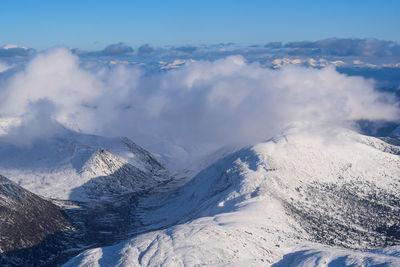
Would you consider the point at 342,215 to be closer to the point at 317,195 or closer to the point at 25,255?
the point at 317,195

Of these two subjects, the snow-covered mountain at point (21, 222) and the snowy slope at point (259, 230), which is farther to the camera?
the snow-covered mountain at point (21, 222)

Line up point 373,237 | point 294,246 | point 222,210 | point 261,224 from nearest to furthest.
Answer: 1. point 294,246
2. point 261,224
3. point 373,237
4. point 222,210

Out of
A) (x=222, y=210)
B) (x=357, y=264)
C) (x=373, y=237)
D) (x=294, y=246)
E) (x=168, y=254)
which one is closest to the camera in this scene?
(x=357, y=264)

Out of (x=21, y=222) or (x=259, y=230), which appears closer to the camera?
(x=259, y=230)

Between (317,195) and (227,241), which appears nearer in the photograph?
(227,241)

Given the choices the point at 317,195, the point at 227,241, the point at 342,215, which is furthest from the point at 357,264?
the point at 317,195

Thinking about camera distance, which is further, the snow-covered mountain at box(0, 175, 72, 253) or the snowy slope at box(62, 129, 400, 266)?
the snow-covered mountain at box(0, 175, 72, 253)

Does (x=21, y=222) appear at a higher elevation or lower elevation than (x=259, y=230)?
lower

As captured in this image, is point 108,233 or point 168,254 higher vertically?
point 168,254
